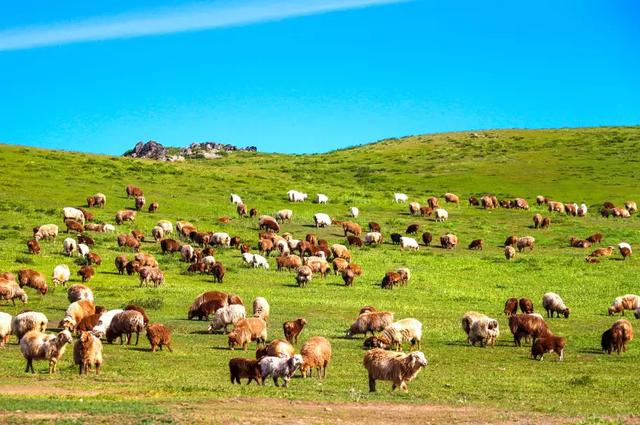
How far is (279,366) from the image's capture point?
68.8 feet

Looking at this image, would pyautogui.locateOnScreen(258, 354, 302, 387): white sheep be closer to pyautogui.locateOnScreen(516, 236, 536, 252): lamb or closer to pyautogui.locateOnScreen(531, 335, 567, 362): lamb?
pyautogui.locateOnScreen(531, 335, 567, 362): lamb

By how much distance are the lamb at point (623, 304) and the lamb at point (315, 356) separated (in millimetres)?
18343

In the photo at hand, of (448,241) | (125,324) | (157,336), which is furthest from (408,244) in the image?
(157,336)

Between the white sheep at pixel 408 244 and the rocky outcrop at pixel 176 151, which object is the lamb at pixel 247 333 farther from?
the rocky outcrop at pixel 176 151

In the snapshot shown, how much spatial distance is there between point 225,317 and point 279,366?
9352mm

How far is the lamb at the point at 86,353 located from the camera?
2146 cm

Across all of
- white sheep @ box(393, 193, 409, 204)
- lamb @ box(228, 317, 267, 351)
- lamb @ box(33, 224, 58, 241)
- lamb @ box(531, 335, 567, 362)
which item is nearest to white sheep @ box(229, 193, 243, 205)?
white sheep @ box(393, 193, 409, 204)

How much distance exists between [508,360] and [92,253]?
26.4 m

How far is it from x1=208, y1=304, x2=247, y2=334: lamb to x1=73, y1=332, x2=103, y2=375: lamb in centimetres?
850

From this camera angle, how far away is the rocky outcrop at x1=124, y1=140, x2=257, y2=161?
481ft

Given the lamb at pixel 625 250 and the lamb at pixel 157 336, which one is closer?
the lamb at pixel 157 336

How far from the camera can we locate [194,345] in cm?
2752

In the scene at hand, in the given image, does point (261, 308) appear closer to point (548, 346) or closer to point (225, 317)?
point (225, 317)

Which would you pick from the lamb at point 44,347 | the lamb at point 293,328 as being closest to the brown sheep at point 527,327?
the lamb at point 293,328
